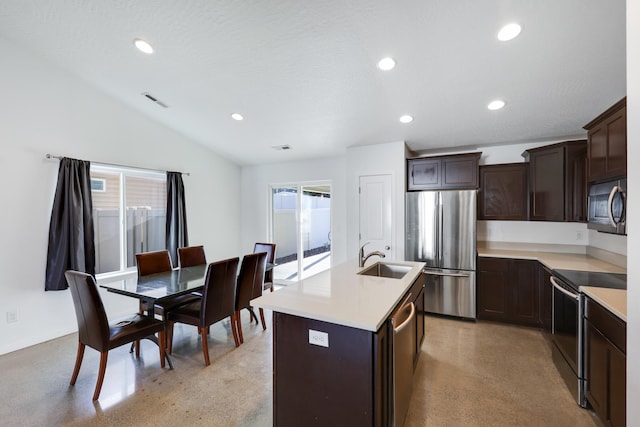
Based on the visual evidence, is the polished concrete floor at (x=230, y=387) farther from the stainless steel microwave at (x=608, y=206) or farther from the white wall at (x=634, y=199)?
the stainless steel microwave at (x=608, y=206)

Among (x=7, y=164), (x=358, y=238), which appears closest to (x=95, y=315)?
(x=7, y=164)

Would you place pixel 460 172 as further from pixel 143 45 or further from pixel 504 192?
pixel 143 45

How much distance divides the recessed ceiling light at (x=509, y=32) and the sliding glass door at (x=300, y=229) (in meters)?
3.35

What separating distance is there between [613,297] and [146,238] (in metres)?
5.09

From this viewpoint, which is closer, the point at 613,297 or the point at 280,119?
the point at 613,297

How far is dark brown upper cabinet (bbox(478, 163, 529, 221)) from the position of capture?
11.6 ft

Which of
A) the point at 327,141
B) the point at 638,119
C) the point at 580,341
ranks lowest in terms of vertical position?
the point at 580,341

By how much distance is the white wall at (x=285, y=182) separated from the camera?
15.4 feet

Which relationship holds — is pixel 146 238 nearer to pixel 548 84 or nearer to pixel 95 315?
pixel 95 315

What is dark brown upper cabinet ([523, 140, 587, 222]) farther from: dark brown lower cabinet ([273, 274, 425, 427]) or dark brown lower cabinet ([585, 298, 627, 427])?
dark brown lower cabinet ([273, 274, 425, 427])

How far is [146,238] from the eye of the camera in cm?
411

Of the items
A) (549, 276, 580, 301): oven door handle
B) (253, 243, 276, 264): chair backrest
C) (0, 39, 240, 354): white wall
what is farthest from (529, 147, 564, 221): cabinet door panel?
(0, 39, 240, 354): white wall

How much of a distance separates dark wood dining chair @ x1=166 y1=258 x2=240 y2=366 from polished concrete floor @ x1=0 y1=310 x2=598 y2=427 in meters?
0.28

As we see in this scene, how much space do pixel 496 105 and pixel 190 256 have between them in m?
4.13
